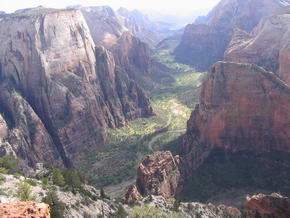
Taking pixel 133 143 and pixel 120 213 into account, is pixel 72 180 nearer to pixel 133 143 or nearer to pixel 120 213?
pixel 120 213

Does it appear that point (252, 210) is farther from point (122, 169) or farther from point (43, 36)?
point (43, 36)

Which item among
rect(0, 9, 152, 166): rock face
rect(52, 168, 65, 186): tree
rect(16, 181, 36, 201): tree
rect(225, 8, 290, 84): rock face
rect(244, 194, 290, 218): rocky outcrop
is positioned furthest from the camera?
rect(225, 8, 290, 84): rock face

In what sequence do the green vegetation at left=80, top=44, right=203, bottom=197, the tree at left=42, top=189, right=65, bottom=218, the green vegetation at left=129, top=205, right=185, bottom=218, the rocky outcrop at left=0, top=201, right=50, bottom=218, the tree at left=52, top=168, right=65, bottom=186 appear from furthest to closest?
the green vegetation at left=80, top=44, right=203, bottom=197 → the green vegetation at left=129, top=205, right=185, bottom=218 → the tree at left=52, top=168, right=65, bottom=186 → the tree at left=42, top=189, right=65, bottom=218 → the rocky outcrop at left=0, top=201, right=50, bottom=218

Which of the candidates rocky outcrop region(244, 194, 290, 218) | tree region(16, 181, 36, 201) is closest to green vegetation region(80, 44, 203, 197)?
rocky outcrop region(244, 194, 290, 218)

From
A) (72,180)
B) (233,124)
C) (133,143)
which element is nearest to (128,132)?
(133,143)

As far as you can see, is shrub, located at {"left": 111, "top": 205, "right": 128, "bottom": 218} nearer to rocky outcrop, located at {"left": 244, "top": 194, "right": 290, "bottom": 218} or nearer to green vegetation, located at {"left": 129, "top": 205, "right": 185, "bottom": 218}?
green vegetation, located at {"left": 129, "top": 205, "right": 185, "bottom": 218}
